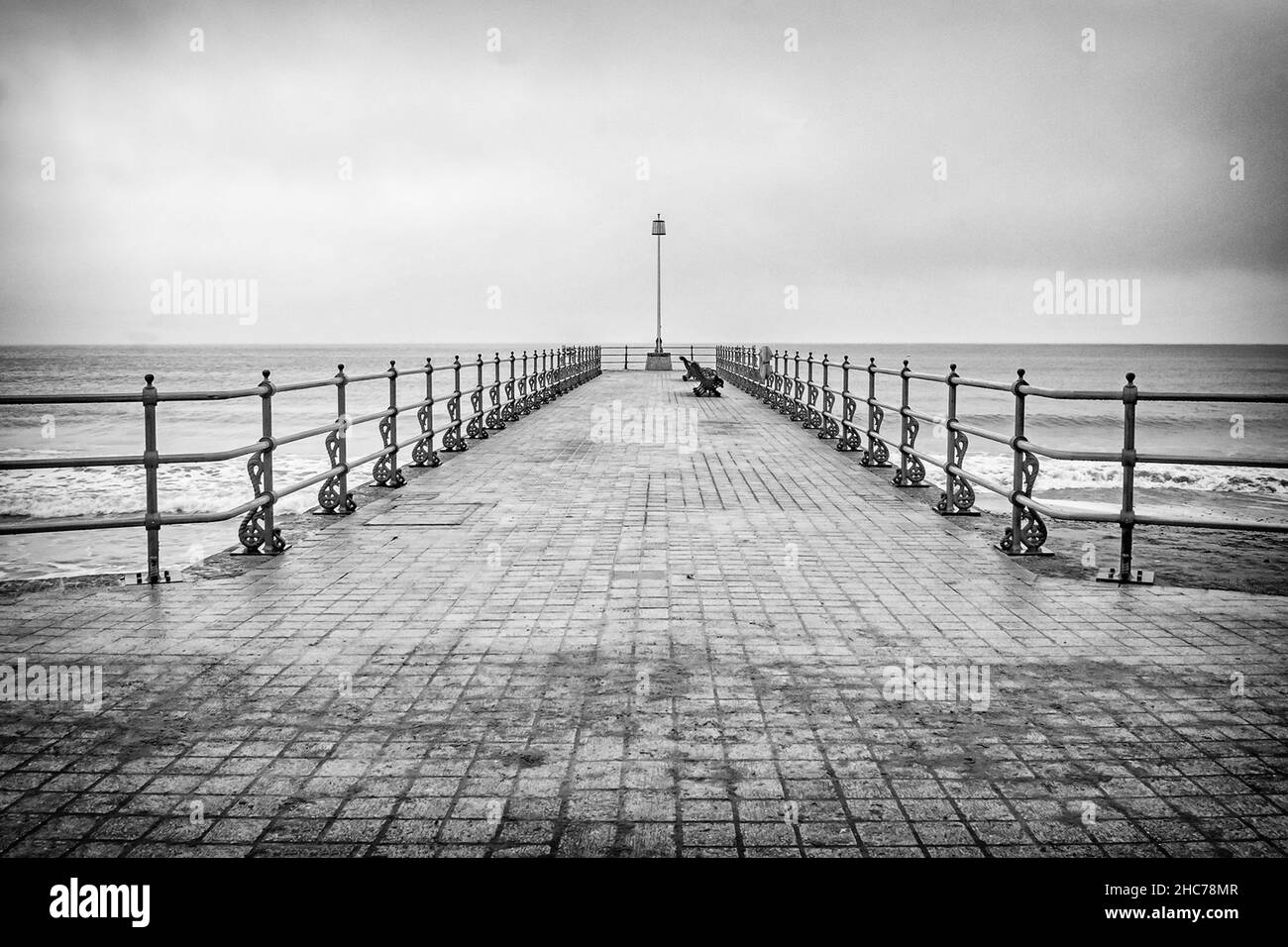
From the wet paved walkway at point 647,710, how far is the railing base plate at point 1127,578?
0.29m

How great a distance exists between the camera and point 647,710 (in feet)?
15.9

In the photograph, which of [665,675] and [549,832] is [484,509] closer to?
[665,675]

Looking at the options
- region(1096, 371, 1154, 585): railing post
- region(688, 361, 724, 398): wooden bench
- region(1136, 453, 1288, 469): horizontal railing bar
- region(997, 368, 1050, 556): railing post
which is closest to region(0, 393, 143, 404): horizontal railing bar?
region(997, 368, 1050, 556): railing post

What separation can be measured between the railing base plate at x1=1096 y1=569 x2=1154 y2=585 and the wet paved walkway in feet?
0.95

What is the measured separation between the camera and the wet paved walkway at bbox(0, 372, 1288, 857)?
363 cm

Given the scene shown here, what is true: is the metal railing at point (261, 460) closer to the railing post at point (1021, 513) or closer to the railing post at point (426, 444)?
the railing post at point (426, 444)

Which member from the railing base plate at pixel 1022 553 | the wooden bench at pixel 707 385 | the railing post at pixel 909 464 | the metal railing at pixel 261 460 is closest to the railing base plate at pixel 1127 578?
the railing base plate at pixel 1022 553

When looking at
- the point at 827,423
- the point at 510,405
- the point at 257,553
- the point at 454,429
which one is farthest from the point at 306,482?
the point at 510,405

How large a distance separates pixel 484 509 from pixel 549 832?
799 centimetres

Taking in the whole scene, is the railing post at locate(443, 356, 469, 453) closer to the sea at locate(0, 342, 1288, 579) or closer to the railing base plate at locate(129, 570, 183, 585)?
the sea at locate(0, 342, 1288, 579)

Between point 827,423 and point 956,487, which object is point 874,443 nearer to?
point 956,487

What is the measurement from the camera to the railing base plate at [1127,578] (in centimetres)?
764

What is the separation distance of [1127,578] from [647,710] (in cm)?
461
